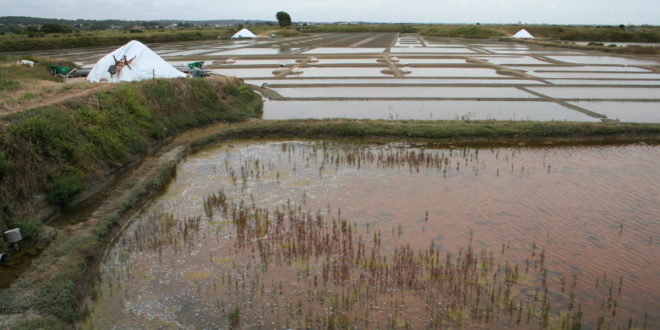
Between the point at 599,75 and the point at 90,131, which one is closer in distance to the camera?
the point at 90,131

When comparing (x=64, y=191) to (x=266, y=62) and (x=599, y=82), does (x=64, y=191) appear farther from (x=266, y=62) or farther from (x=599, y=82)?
(x=266, y=62)

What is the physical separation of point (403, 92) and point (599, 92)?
699cm

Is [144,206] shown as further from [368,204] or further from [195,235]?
[368,204]

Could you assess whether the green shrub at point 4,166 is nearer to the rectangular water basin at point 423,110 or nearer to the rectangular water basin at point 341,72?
the rectangular water basin at point 423,110

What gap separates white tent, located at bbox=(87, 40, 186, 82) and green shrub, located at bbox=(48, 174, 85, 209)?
7.96 meters

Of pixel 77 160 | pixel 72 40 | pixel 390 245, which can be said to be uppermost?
pixel 72 40

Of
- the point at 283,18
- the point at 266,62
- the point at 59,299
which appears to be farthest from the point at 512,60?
the point at 283,18

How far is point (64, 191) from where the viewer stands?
7.25 meters

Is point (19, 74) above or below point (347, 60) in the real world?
below

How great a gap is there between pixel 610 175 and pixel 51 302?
894 centimetres

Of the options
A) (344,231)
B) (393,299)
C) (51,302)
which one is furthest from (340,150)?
(51,302)

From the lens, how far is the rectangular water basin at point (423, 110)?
42.7 feet

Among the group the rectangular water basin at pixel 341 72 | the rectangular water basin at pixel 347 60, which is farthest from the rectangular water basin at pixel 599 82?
the rectangular water basin at pixel 347 60

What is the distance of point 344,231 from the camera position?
6543mm
